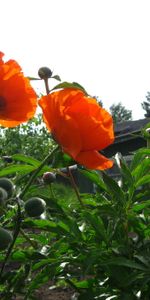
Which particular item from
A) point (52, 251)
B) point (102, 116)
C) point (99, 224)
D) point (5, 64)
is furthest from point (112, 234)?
point (5, 64)

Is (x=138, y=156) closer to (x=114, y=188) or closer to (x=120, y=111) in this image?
(x=114, y=188)

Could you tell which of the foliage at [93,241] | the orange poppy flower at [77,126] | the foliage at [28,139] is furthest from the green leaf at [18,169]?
the foliage at [28,139]

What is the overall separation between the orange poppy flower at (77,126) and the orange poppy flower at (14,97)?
2 cm

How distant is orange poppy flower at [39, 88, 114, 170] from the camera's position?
0.77 meters

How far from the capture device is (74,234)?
1001 mm

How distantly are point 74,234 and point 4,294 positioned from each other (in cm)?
25

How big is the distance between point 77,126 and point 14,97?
0.37 feet

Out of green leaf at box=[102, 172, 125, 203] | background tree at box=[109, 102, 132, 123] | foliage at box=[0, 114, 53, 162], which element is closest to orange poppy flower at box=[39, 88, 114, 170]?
green leaf at box=[102, 172, 125, 203]

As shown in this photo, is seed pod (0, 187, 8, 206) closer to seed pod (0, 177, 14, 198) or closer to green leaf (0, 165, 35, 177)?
seed pod (0, 177, 14, 198)

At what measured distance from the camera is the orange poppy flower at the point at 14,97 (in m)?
0.77

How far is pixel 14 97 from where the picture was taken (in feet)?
2.59

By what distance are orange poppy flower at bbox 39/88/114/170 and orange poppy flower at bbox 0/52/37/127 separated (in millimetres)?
24

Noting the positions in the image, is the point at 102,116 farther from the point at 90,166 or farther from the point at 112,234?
the point at 112,234

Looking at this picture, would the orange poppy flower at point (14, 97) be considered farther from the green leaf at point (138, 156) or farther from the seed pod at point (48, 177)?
the green leaf at point (138, 156)
